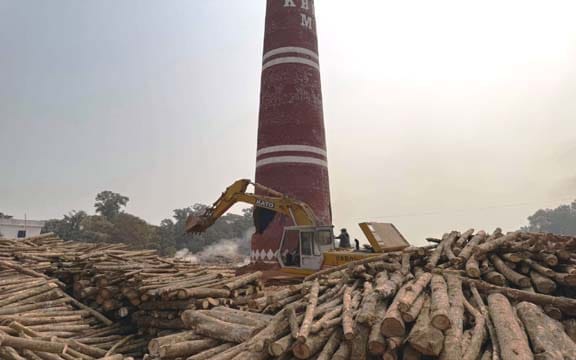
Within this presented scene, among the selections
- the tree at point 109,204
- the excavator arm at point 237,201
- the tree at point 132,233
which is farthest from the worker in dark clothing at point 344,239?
the tree at point 109,204

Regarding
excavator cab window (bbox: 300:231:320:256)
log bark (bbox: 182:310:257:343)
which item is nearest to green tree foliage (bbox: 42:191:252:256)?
excavator cab window (bbox: 300:231:320:256)

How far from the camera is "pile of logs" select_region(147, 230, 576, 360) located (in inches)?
199

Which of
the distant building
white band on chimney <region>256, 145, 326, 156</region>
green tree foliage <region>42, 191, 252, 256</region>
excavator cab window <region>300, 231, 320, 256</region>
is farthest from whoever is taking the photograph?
the distant building

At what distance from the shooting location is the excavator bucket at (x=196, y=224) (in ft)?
66.1

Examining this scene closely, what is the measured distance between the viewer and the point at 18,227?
68562 millimetres

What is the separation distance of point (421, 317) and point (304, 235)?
11.9 metres

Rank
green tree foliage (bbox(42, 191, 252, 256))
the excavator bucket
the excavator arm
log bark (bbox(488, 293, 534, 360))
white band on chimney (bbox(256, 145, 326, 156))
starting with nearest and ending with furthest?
1. log bark (bbox(488, 293, 534, 360))
2. the excavator arm
3. the excavator bucket
4. white band on chimney (bbox(256, 145, 326, 156))
5. green tree foliage (bbox(42, 191, 252, 256))

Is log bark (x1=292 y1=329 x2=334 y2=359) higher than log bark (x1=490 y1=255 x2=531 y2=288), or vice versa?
log bark (x1=490 y1=255 x2=531 y2=288)

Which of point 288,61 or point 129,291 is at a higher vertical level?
point 288,61

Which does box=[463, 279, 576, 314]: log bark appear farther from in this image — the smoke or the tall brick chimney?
the smoke

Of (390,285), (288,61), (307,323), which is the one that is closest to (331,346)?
(307,323)

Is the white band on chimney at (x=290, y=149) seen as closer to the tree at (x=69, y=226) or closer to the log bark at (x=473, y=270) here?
the log bark at (x=473, y=270)

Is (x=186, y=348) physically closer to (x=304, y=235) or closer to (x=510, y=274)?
(x=510, y=274)

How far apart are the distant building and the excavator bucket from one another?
197 ft
